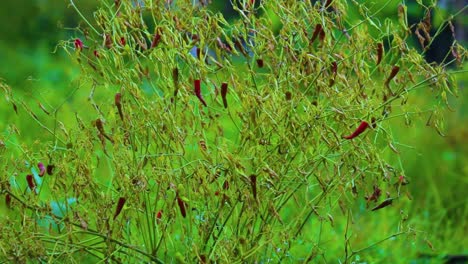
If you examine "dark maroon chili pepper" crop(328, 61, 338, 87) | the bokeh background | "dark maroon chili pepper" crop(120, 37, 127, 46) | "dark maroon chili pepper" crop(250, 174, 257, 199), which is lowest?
the bokeh background

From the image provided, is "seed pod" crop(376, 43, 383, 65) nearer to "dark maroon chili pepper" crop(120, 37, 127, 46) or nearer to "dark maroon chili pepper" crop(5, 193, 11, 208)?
"dark maroon chili pepper" crop(120, 37, 127, 46)

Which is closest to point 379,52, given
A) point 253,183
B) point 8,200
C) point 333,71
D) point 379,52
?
point 379,52

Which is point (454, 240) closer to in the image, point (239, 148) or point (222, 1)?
point (239, 148)

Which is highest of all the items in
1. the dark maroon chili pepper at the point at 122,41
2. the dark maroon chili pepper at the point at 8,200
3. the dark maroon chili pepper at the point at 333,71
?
the dark maroon chili pepper at the point at 122,41

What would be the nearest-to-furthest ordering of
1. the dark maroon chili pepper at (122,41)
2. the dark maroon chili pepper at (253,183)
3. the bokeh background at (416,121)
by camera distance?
the dark maroon chili pepper at (253,183) → the dark maroon chili pepper at (122,41) → the bokeh background at (416,121)

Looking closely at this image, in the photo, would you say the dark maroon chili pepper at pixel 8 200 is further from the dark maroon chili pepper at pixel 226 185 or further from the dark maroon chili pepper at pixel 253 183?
the dark maroon chili pepper at pixel 253 183

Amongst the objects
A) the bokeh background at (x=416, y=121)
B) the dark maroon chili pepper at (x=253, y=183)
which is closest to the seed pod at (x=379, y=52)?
the bokeh background at (x=416, y=121)

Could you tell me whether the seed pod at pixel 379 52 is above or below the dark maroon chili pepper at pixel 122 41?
below

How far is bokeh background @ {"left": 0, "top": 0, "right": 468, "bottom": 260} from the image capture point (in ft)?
16.6

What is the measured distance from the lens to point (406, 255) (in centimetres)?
464

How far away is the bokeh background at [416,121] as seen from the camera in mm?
5070

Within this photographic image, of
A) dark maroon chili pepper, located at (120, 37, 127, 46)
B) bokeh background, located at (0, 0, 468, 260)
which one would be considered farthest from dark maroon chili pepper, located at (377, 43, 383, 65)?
dark maroon chili pepper, located at (120, 37, 127, 46)

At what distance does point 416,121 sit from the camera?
15.0 feet

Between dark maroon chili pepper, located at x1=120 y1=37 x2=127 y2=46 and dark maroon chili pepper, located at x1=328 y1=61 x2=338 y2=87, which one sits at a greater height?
dark maroon chili pepper, located at x1=120 y1=37 x2=127 y2=46
